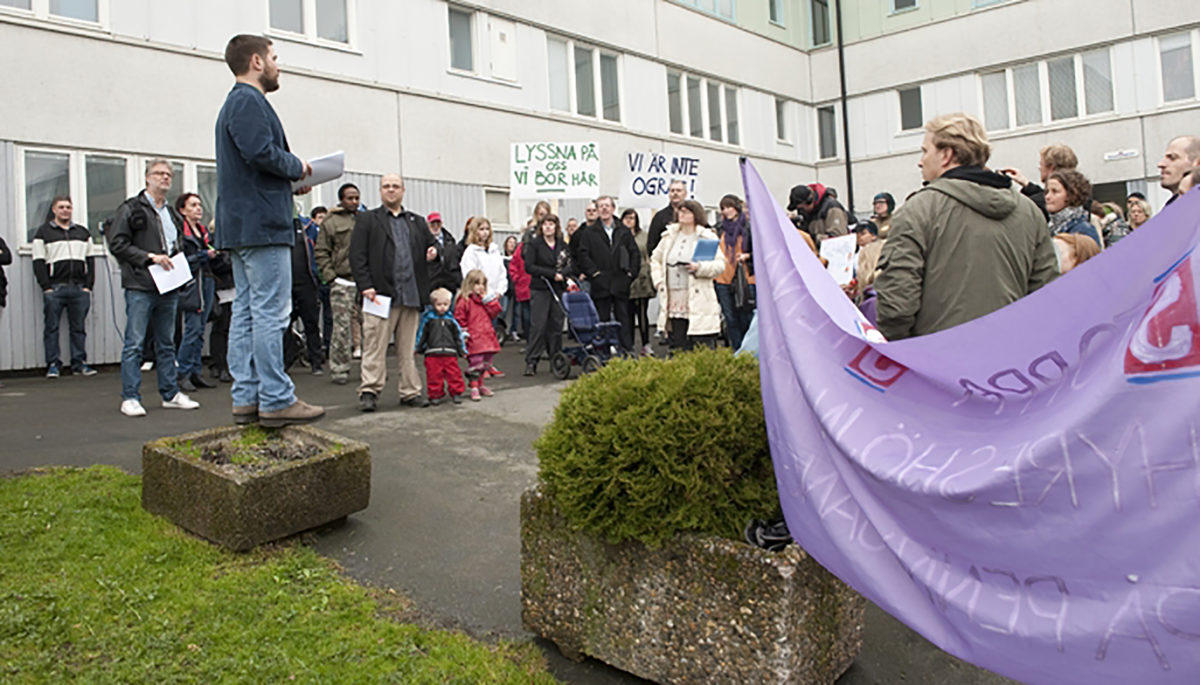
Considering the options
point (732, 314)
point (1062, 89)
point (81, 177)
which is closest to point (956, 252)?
point (732, 314)

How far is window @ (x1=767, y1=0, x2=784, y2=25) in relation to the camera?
29047mm

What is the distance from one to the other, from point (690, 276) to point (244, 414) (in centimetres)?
579

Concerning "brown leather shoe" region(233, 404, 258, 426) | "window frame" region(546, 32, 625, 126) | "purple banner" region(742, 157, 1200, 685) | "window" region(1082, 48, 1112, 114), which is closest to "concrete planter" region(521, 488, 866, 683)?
"purple banner" region(742, 157, 1200, 685)

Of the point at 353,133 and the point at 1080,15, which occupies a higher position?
the point at 1080,15

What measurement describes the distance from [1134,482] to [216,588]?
354 centimetres

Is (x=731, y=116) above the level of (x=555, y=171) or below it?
above

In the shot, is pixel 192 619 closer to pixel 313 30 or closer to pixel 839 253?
pixel 839 253

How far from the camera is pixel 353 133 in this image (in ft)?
53.7

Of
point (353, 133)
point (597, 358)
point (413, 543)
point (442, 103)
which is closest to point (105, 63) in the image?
point (353, 133)

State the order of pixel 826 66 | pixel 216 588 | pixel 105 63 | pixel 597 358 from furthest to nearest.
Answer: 1. pixel 826 66
2. pixel 105 63
3. pixel 597 358
4. pixel 216 588

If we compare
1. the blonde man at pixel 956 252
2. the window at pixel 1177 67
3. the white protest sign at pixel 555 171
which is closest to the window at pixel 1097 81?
the window at pixel 1177 67

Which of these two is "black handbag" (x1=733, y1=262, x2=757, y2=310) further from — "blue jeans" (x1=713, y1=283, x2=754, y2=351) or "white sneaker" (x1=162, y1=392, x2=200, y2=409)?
"white sneaker" (x1=162, y1=392, x2=200, y2=409)

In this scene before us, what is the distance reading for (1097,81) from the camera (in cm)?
2406

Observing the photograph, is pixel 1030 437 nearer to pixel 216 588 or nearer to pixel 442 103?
pixel 216 588
